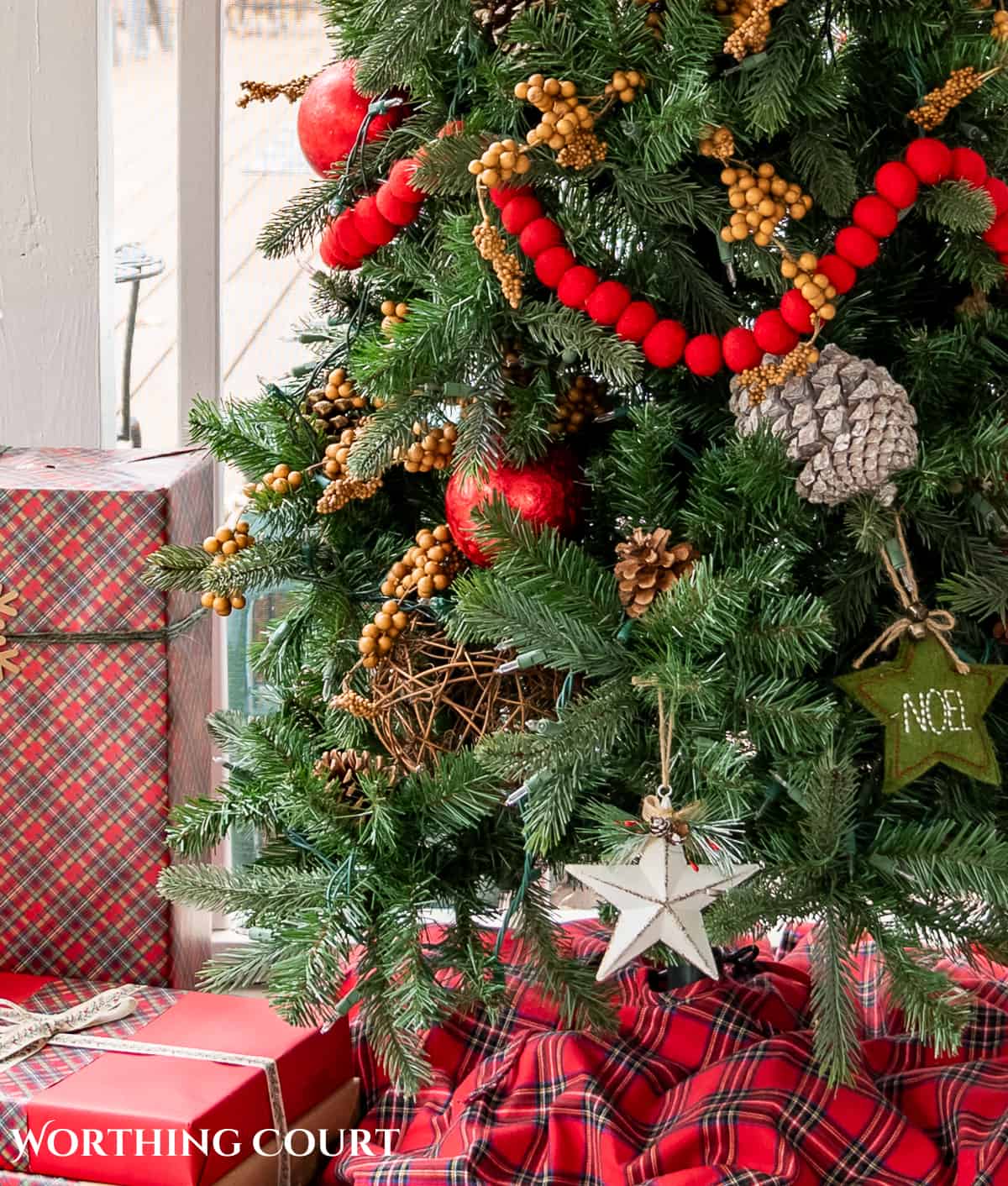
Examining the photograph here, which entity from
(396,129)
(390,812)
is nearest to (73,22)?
(396,129)

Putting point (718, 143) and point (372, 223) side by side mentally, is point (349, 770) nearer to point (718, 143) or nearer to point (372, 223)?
point (372, 223)

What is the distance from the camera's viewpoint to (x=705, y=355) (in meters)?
0.75

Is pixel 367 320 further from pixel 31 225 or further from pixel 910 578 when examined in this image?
pixel 31 225

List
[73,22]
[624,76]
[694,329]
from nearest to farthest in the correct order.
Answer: [624,76] → [694,329] → [73,22]

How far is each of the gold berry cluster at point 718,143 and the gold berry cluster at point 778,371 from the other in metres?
0.11

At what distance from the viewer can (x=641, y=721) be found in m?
0.82

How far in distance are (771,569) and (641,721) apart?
5.5 inches

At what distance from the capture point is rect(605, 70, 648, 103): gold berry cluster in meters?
0.72

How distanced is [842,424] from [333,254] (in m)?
0.38

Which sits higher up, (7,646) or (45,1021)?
(7,646)

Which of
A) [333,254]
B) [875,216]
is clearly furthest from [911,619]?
[333,254]

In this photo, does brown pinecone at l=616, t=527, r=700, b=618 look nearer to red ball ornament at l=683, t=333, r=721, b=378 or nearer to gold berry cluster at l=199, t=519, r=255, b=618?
red ball ornament at l=683, t=333, r=721, b=378

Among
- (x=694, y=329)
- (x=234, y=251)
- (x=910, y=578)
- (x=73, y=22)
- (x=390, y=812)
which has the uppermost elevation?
(x=73, y=22)

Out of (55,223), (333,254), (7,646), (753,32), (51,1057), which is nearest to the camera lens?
(753,32)
